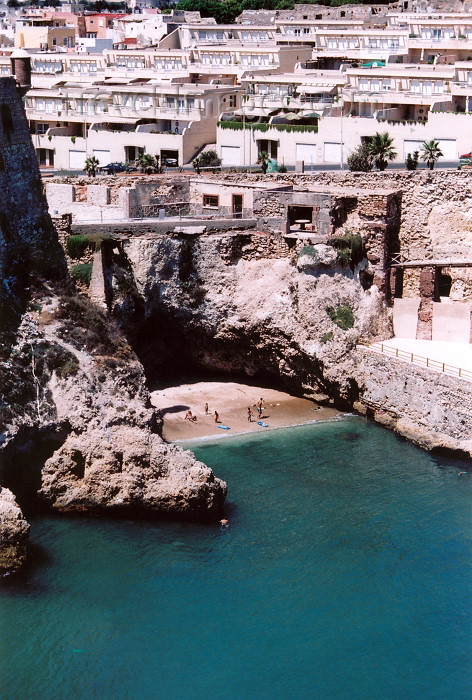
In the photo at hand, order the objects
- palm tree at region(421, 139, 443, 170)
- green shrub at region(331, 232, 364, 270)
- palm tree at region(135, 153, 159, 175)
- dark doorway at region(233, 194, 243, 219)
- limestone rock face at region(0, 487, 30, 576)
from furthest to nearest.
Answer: palm tree at region(135, 153, 159, 175), palm tree at region(421, 139, 443, 170), dark doorway at region(233, 194, 243, 219), green shrub at region(331, 232, 364, 270), limestone rock face at region(0, 487, 30, 576)

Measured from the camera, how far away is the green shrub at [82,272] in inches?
2066

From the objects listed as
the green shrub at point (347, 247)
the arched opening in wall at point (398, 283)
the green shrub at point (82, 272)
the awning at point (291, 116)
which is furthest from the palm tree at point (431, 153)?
the green shrub at point (82, 272)

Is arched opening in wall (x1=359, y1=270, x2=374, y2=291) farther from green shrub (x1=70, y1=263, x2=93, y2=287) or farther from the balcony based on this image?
the balcony

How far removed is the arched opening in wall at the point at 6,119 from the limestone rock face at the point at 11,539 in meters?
16.4

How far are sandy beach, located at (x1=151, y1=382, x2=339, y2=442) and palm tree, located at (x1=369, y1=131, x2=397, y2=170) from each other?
572 inches

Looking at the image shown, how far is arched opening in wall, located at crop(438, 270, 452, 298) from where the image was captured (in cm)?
6006

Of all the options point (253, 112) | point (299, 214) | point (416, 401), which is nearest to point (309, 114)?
point (253, 112)

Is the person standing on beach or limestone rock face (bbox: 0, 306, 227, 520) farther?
the person standing on beach

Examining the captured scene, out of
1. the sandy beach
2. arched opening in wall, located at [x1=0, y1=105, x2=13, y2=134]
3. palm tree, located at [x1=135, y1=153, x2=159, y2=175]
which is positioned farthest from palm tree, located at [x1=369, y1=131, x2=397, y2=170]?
arched opening in wall, located at [x1=0, y1=105, x2=13, y2=134]

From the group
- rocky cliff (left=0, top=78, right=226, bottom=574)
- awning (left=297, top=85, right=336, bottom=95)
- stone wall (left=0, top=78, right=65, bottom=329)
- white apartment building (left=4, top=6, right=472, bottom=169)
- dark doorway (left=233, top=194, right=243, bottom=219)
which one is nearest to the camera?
rocky cliff (left=0, top=78, right=226, bottom=574)

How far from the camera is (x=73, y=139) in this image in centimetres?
7438

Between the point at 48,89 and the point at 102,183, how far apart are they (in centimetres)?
2537

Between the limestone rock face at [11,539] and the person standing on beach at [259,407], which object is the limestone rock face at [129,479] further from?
the person standing on beach at [259,407]

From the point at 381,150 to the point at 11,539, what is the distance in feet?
104
